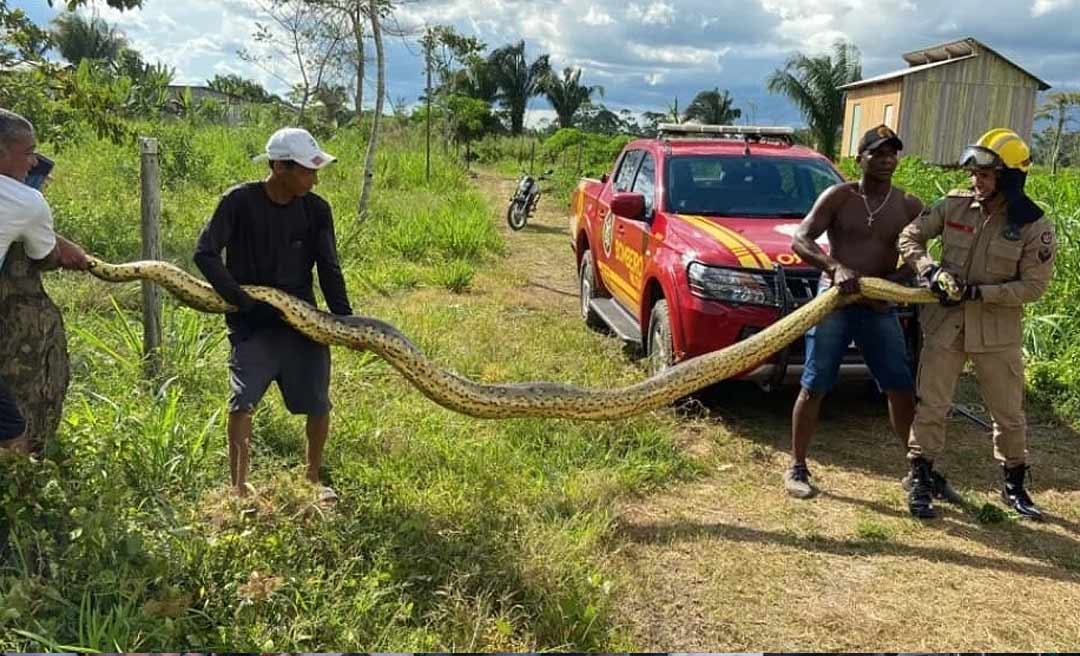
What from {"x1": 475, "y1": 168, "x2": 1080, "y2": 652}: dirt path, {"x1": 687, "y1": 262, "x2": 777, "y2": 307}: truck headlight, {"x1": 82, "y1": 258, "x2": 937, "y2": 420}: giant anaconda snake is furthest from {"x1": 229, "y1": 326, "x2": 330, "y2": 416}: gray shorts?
{"x1": 687, "y1": 262, "x2": 777, "y2": 307}: truck headlight

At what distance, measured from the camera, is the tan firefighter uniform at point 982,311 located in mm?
3916

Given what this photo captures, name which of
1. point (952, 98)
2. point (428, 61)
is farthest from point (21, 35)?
point (952, 98)

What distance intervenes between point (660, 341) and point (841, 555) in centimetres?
207

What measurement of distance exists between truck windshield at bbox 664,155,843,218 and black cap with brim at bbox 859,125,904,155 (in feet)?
5.78

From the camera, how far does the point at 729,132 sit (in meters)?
7.58

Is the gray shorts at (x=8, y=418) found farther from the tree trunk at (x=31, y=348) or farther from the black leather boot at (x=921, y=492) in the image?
the black leather boot at (x=921, y=492)

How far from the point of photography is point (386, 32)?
1220 centimetres

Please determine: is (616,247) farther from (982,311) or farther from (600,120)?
(600,120)

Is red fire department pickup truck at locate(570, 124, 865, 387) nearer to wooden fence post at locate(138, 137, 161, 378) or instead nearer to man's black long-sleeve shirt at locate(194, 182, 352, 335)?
man's black long-sleeve shirt at locate(194, 182, 352, 335)

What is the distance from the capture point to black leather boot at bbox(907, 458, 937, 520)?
4.22 meters

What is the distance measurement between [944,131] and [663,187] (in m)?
25.5

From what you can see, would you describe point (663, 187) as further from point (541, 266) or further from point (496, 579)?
point (541, 266)

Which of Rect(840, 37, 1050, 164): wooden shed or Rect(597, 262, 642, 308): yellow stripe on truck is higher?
Rect(840, 37, 1050, 164): wooden shed

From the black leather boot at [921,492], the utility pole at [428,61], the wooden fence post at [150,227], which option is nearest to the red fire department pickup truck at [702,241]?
the black leather boot at [921,492]
